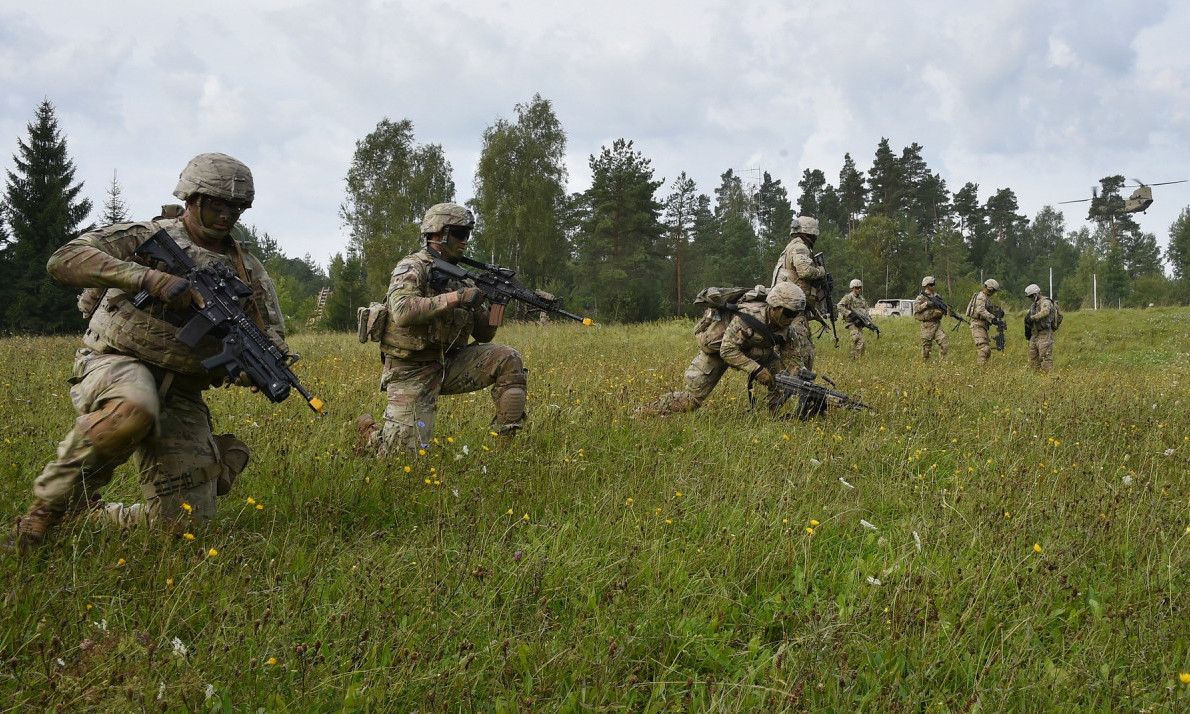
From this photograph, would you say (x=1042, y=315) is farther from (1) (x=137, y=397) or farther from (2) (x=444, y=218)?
(1) (x=137, y=397)

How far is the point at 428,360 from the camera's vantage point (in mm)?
5137

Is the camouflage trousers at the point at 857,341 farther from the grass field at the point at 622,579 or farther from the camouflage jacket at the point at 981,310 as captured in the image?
the grass field at the point at 622,579

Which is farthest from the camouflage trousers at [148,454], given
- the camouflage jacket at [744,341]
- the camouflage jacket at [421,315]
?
the camouflage jacket at [744,341]

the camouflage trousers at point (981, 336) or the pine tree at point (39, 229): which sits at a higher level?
the pine tree at point (39, 229)

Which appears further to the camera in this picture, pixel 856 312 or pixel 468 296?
pixel 856 312

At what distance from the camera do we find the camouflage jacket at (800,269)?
9164mm

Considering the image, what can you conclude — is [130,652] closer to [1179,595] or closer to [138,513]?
[138,513]

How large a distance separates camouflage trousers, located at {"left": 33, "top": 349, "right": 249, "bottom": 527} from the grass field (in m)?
0.16

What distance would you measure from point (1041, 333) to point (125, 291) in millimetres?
15278

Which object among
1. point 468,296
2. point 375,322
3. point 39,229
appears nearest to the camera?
point 468,296

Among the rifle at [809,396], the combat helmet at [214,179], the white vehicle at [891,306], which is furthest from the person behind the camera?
the white vehicle at [891,306]

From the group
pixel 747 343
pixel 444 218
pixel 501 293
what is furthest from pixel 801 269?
pixel 444 218

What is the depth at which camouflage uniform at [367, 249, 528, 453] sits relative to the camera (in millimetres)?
4738

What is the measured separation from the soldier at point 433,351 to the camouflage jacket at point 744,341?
7.64 ft
